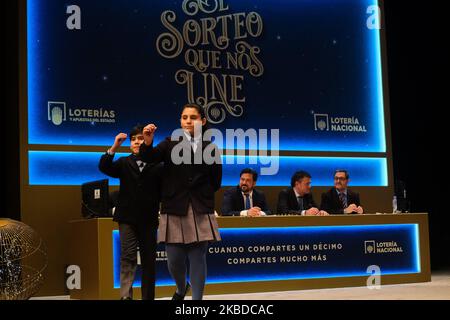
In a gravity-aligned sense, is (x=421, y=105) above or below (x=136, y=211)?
above

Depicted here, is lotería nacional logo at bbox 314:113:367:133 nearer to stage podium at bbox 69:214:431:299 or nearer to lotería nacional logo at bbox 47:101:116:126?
stage podium at bbox 69:214:431:299

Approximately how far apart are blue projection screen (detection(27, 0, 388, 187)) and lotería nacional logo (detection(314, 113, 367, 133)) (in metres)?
0.01

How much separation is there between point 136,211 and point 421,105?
595 cm

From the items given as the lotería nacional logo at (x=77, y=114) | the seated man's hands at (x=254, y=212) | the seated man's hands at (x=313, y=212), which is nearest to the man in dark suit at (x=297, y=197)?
the seated man's hands at (x=313, y=212)

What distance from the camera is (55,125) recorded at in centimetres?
770

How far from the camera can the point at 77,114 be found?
25.6ft

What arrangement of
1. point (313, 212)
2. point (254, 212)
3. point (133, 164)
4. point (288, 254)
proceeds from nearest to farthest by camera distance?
point (133, 164) → point (254, 212) → point (288, 254) → point (313, 212)

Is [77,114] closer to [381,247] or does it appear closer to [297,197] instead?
[297,197]

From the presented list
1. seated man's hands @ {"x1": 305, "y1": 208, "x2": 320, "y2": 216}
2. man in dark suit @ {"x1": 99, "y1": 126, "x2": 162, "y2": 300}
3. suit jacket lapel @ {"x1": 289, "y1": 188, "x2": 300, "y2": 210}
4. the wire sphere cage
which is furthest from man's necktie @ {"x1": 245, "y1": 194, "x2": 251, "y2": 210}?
the wire sphere cage

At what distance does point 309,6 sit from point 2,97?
12.9 feet

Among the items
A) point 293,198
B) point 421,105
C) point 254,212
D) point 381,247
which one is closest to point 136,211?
point 254,212

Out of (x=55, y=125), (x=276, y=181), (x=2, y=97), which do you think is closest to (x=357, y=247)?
(x=276, y=181)
